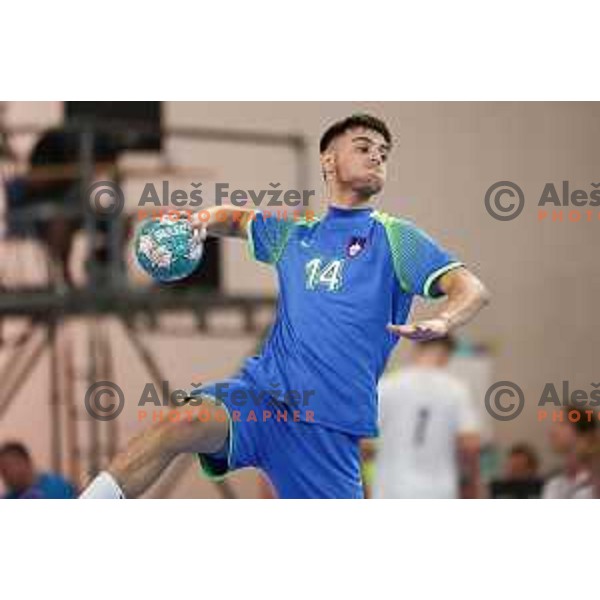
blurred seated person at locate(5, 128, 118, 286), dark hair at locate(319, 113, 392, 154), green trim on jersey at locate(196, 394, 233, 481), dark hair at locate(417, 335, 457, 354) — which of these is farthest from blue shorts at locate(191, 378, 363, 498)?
blurred seated person at locate(5, 128, 118, 286)

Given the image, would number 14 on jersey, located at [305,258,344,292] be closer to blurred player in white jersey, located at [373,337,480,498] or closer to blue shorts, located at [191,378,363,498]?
blue shorts, located at [191,378,363,498]

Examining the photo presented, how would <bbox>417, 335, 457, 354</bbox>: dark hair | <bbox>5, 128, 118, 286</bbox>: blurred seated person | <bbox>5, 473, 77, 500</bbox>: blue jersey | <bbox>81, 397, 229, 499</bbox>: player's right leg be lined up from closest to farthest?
<bbox>81, 397, 229, 499</bbox>: player's right leg < <bbox>5, 473, 77, 500</bbox>: blue jersey < <bbox>417, 335, 457, 354</bbox>: dark hair < <bbox>5, 128, 118, 286</bbox>: blurred seated person

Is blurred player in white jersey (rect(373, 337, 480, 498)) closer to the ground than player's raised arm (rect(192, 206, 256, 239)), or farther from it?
closer to the ground

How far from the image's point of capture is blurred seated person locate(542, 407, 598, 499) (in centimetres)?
632

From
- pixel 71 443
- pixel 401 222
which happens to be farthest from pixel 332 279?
pixel 71 443

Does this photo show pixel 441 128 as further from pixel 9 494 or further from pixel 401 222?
pixel 9 494

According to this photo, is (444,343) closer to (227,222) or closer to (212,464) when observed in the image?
(227,222)

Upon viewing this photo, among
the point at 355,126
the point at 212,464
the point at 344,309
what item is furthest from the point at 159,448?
the point at 355,126

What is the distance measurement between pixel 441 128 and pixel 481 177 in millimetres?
281

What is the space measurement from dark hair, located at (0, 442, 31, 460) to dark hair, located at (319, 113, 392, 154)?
161 centimetres

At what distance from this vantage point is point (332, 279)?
579 cm

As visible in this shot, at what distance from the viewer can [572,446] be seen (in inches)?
251

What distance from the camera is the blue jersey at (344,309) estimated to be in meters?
5.75
